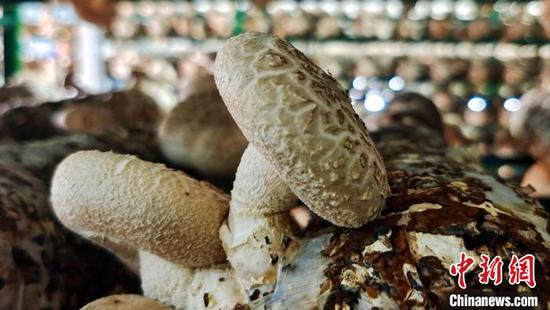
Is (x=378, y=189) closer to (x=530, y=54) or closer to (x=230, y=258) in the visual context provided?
(x=230, y=258)

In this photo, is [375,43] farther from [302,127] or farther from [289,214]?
[302,127]

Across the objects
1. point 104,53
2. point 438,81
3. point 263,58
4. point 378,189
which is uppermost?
point 263,58

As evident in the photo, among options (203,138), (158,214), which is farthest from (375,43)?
(158,214)

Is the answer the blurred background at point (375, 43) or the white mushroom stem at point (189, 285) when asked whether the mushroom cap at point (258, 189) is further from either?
the blurred background at point (375, 43)

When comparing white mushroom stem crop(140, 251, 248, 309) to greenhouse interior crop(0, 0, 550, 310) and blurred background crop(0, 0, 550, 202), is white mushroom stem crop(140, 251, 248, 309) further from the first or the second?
blurred background crop(0, 0, 550, 202)

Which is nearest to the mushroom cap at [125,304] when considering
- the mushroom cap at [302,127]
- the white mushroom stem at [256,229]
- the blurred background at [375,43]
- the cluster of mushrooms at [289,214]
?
the cluster of mushrooms at [289,214]

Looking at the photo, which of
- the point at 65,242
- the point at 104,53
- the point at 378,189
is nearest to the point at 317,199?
the point at 378,189

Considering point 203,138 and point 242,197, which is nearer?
point 242,197

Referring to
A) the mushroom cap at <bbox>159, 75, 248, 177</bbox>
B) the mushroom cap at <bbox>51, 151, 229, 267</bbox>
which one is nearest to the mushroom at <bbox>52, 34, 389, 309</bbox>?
the mushroom cap at <bbox>51, 151, 229, 267</bbox>
